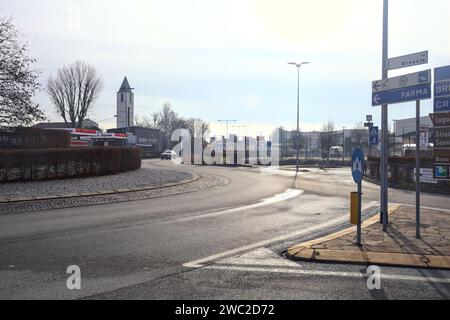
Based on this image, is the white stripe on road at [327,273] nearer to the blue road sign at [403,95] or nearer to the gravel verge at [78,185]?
the blue road sign at [403,95]

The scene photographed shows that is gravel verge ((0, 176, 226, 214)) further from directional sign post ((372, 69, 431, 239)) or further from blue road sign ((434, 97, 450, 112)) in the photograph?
blue road sign ((434, 97, 450, 112))

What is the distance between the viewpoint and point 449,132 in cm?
977

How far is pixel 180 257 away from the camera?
7789 millimetres

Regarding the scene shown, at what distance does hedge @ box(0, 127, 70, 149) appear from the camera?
26.0 meters

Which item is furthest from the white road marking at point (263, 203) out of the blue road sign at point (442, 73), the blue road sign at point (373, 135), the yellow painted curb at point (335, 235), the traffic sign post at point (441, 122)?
the blue road sign at point (373, 135)

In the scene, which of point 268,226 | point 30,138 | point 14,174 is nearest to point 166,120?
point 30,138

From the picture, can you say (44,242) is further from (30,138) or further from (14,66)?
(30,138)

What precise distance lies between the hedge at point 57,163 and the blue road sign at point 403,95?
14454mm

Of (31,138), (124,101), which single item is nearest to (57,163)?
(31,138)

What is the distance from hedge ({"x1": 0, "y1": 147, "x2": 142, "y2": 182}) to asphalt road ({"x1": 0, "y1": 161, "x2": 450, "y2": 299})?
647 cm

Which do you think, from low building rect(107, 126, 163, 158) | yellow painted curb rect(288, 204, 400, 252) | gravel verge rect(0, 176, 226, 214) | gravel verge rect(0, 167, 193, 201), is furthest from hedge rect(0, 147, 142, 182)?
low building rect(107, 126, 163, 158)

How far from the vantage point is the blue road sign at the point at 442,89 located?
9555 mm

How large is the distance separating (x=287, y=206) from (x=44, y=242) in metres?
8.53

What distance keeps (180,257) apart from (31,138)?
22.8 m
